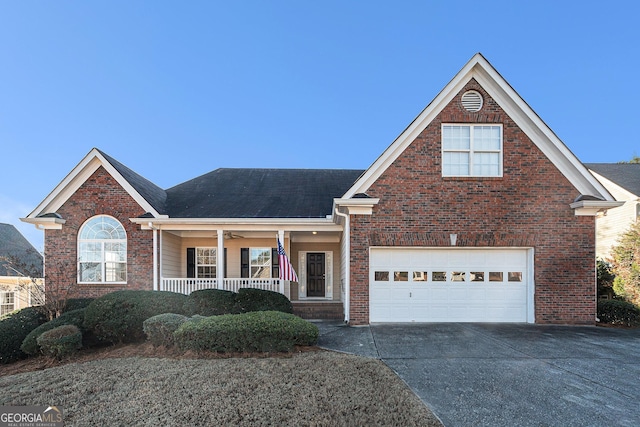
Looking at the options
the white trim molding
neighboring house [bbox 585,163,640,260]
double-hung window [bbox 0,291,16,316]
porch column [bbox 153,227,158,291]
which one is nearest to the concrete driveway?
the white trim molding

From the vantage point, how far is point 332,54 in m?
31.7

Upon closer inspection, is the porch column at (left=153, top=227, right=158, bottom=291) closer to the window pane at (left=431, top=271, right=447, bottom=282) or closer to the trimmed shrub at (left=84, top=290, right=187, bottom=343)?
the trimmed shrub at (left=84, top=290, right=187, bottom=343)

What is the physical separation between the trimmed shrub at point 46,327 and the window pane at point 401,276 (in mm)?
8186

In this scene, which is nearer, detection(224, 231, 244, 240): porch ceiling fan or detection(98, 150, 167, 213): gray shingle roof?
detection(98, 150, 167, 213): gray shingle roof

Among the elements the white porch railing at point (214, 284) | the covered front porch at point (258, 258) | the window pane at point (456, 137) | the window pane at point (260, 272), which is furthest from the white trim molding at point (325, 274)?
the window pane at point (456, 137)

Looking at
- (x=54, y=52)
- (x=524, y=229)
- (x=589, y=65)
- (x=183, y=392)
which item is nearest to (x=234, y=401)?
(x=183, y=392)

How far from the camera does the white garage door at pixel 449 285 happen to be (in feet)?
33.5

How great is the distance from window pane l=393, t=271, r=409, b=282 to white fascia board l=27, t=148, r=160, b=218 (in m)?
8.03

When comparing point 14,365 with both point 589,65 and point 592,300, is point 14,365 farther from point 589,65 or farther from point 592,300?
point 589,65

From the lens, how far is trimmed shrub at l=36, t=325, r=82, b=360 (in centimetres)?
746


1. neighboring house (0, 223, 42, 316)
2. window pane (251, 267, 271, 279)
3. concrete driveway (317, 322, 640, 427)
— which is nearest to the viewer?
concrete driveway (317, 322, 640, 427)

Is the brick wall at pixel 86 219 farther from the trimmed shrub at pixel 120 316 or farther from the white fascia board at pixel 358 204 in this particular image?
the white fascia board at pixel 358 204

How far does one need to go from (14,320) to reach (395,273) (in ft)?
32.6

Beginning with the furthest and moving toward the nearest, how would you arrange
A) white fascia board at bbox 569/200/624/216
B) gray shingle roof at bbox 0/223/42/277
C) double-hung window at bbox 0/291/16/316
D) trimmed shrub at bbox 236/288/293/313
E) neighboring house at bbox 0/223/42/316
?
gray shingle roof at bbox 0/223/42/277 < double-hung window at bbox 0/291/16/316 < neighboring house at bbox 0/223/42/316 < trimmed shrub at bbox 236/288/293/313 < white fascia board at bbox 569/200/624/216
